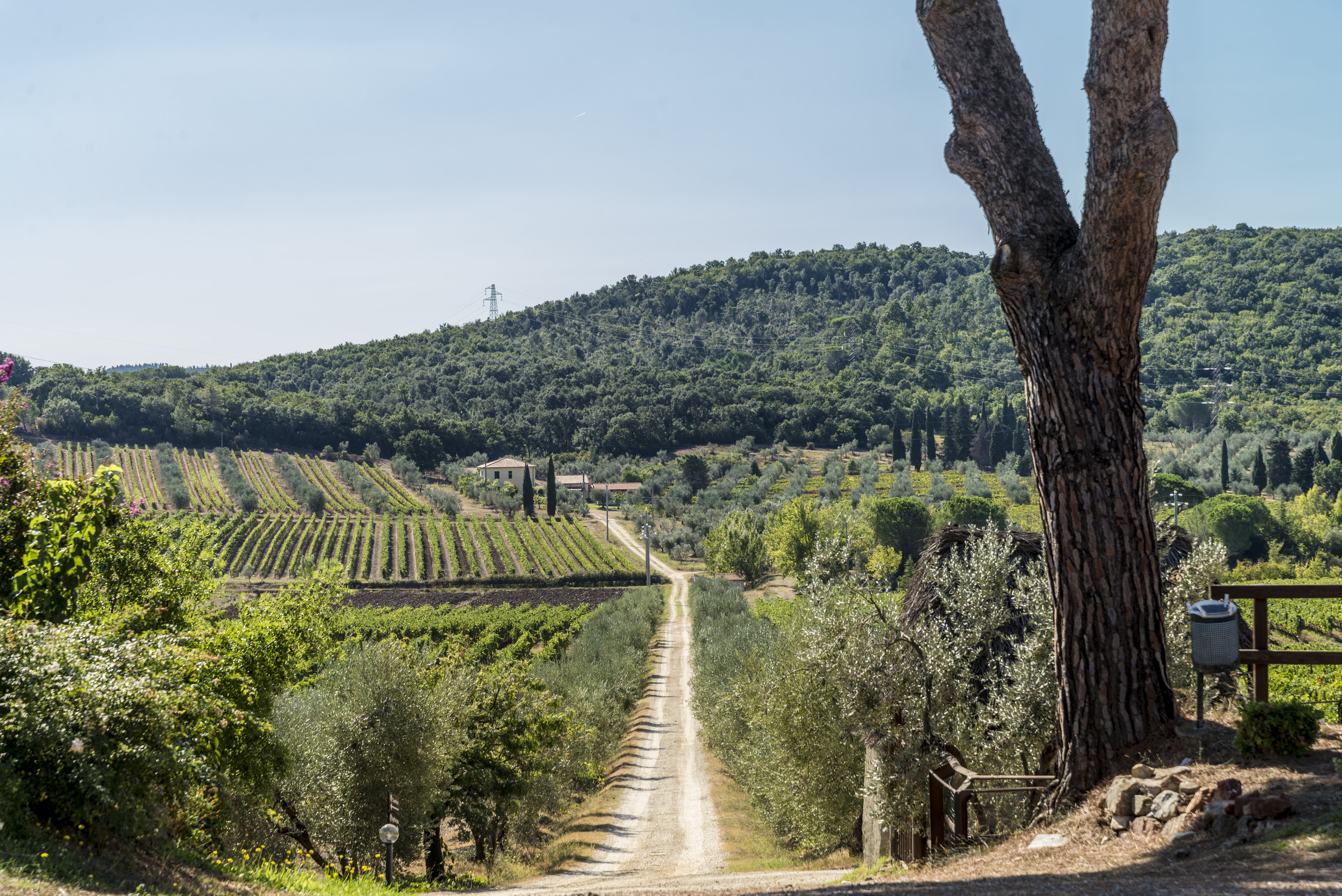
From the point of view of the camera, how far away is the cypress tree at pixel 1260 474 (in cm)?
7975

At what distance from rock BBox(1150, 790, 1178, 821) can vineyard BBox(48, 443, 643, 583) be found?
5275 centimetres

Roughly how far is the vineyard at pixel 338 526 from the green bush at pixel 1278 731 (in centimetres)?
5301

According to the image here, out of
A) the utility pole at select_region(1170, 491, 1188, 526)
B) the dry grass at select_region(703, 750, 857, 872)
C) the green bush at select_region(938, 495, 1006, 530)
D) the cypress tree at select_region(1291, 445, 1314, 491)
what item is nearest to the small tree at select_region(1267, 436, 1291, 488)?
the cypress tree at select_region(1291, 445, 1314, 491)

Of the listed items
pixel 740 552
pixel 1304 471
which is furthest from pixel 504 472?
pixel 1304 471

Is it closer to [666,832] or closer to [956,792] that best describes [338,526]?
[666,832]

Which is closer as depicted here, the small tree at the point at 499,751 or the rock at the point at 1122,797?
the rock at the point at 1122,797

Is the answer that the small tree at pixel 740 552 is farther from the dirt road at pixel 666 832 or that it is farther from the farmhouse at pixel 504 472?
the farmhouse at pixel 504 472

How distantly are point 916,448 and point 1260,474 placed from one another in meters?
33.7

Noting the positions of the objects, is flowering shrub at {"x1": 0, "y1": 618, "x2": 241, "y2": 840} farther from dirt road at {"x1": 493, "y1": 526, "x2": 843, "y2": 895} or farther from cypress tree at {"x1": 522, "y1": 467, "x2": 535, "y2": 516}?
cypress tree at {"x1": 522, "y1": 467, "x2": 535, "y2": 516}

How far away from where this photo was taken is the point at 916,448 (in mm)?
102562

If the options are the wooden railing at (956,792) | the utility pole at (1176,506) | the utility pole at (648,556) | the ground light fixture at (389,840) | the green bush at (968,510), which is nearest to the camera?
the wooden railing at (956,792)

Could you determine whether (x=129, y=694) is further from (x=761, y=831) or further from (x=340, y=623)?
(x=340, y=623)

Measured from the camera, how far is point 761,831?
17.8 meters

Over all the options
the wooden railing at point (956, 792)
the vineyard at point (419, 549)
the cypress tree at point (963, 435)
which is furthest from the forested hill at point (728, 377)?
the wooden railing at point (956, 792)
